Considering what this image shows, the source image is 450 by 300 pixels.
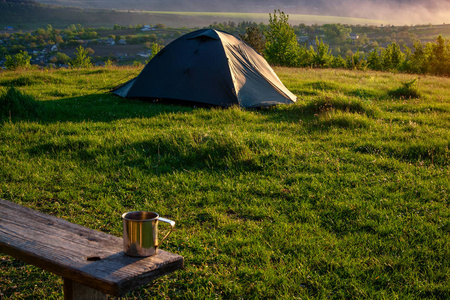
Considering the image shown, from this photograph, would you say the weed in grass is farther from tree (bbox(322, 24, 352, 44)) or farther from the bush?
tree (bbox(322, 24, 352, 44))

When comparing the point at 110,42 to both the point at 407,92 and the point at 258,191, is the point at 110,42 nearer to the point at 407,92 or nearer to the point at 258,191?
the point at 407,92

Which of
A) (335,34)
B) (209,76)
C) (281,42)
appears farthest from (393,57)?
(335,34)

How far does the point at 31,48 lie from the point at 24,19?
125547mm

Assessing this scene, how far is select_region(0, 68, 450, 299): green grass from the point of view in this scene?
3.41m

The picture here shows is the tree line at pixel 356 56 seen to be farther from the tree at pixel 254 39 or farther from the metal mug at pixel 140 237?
the metal mug at pixel 140 237

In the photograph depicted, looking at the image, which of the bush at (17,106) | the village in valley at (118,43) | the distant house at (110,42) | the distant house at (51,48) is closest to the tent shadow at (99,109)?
the bush at (17,106)

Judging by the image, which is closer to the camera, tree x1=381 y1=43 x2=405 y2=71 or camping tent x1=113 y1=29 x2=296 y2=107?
camping tent x1=113 y1=29 x2=296 y2=107

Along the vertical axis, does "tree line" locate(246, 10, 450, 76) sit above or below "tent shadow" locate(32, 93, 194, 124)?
above

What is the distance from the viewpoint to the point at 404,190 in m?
5.29

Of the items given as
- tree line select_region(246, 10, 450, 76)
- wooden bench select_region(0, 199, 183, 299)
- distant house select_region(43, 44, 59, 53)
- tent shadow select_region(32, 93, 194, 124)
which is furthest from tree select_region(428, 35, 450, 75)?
distant house select_region(43, 44, 59, 53)

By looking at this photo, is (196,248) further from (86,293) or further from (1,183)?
(1,183)

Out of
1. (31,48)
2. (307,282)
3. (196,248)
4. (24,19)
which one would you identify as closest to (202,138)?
(196,248)

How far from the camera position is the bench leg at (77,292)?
227 cm

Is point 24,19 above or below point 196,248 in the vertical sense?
above
